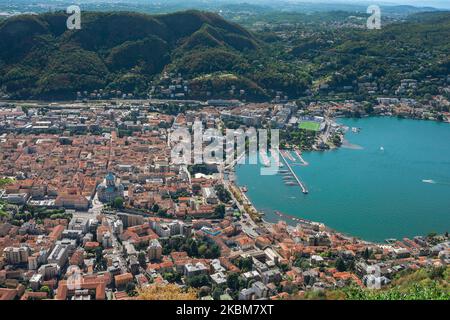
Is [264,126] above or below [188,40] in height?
below

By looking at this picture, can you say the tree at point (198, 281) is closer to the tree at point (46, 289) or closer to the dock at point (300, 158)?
the tree at point (46, 289)

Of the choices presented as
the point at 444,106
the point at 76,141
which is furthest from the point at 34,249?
the point at 444,106

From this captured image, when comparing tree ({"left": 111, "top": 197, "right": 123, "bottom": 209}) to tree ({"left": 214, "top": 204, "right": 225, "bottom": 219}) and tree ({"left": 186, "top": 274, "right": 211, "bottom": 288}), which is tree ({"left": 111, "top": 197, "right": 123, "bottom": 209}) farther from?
tree ({"left": 186, "top": 274, "right": 211, "bottom": 288})

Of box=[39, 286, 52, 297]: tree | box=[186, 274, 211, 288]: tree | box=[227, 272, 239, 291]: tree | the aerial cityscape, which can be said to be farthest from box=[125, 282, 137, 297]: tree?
box=[227, 272, 239, 291]: tree

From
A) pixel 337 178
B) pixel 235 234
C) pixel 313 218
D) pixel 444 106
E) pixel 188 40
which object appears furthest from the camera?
pixel 188 40

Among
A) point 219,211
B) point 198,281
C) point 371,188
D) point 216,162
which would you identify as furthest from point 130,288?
point 371,188

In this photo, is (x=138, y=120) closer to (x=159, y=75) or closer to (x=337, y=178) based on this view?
(x=159, y=75)

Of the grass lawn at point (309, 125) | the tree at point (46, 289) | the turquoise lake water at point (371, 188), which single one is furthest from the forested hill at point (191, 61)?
the tree at point (46, 289)
